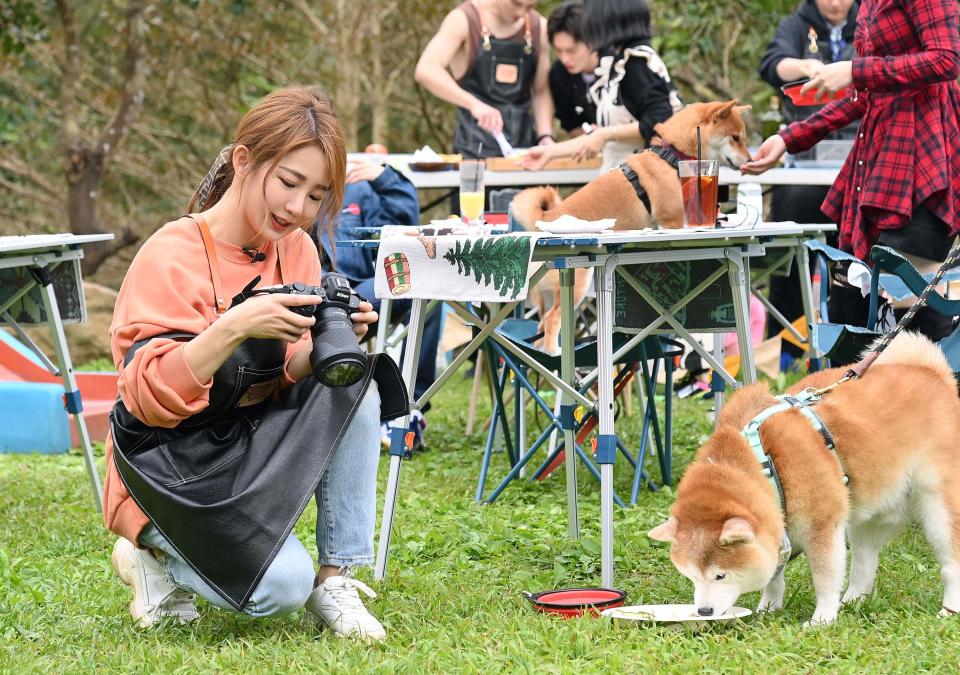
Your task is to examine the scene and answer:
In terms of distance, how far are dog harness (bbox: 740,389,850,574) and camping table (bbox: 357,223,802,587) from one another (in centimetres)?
54

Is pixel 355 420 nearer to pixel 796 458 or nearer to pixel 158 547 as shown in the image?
pixel 158 547

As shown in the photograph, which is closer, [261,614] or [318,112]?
[261,614]

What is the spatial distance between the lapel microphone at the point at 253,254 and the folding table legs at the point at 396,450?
2.21 ft

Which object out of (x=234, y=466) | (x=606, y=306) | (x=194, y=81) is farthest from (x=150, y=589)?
(x=194, y=81)

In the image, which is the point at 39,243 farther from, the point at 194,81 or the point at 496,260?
the point at 194,81

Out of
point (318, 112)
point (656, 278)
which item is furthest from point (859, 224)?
point (318, 112)

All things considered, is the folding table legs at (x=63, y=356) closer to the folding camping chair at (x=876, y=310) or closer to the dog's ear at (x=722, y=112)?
the folding camping chair at (x=876, y=310)

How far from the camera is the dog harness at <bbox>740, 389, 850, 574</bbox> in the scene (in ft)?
8.84

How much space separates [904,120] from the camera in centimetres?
362

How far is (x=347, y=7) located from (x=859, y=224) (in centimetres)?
757

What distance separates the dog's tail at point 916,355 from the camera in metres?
3.03

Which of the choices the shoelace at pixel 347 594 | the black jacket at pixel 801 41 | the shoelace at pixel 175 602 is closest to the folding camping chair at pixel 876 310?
the shoelace at pixel 347 594

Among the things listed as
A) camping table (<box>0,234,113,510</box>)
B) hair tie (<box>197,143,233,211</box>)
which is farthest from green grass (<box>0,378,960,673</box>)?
hair tie (<box>197,143,233,211</box>)

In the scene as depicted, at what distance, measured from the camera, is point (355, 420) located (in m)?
2.78
